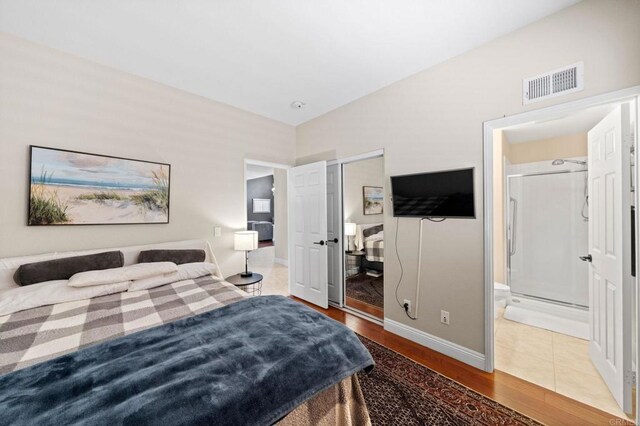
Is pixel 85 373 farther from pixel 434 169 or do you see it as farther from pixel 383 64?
pixel 383 64

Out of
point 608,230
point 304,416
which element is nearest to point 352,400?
point 304,416

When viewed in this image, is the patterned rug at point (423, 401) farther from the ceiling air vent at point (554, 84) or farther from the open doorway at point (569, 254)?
the ceiling air vent at point (554, 84)

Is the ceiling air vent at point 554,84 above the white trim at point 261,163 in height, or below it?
above

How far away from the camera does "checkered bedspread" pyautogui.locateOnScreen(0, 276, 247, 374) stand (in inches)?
45.9

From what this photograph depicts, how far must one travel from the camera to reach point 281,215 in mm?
6090

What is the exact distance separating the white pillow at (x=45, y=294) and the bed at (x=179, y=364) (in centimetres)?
3

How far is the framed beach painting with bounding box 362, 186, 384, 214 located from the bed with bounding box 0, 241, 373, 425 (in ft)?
9.34

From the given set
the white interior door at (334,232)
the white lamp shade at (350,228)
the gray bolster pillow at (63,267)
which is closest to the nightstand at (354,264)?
the white lamp shade at (350,228)

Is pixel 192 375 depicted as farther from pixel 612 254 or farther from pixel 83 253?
pixel 612 254

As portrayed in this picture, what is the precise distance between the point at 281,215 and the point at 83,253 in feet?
13.4

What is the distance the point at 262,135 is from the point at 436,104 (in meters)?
2.36

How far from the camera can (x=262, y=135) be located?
11.8 ft

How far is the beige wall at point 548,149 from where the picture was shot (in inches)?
142

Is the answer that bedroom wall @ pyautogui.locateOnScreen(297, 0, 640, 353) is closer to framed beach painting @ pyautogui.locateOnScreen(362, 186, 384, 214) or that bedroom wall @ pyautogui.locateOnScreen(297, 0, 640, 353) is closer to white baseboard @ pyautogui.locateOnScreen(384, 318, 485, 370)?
white baseboard @ pyautogui.locateOnScreen(384, 318, 485, 370)
